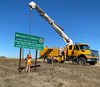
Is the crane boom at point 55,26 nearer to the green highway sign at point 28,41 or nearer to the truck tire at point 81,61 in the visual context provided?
the truck tire at point 81,61

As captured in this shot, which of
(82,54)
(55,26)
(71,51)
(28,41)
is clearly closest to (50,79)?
(28,41)

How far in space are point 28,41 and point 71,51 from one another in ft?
27.2

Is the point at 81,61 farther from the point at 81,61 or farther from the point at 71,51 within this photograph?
the point at 71,51

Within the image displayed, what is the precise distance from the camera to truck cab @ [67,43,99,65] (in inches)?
620

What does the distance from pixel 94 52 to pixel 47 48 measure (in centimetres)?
823

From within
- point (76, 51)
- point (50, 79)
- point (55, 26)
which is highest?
point (55, 26)

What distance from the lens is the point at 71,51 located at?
1791 centimetres

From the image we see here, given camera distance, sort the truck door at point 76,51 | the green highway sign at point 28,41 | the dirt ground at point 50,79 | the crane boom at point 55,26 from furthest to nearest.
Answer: the crane boom at point 55,26, the truck door at point 76,51, the green highway sign at point 28,41, the dirt ground at point 50,79

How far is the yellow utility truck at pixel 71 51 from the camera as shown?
1593cm

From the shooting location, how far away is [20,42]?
440 inches

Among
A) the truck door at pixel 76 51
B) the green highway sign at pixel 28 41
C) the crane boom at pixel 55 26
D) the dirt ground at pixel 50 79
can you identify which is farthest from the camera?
the crane boom at pixel 55 26

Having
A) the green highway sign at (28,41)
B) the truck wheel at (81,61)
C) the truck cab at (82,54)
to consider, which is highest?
the green highway sign at (28,41)

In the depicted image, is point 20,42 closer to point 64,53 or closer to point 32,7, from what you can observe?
point 64,53

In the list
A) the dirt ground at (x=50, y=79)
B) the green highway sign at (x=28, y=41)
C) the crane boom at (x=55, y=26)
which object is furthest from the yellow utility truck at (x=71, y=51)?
the green highway sign at (x=28, y=41)
